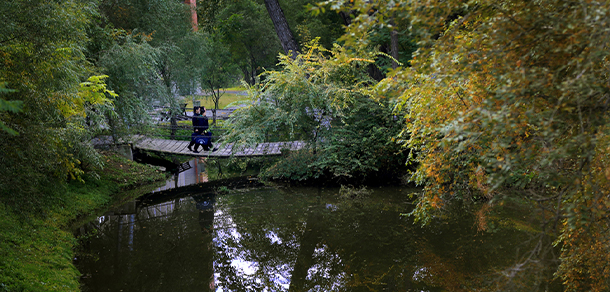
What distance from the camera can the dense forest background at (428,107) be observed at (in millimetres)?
2686

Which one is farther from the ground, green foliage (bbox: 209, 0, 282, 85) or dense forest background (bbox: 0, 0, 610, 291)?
green foliage (bbox: 209, 0, 282, 85)

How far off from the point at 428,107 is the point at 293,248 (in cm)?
339

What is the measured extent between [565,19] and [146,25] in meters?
12.6

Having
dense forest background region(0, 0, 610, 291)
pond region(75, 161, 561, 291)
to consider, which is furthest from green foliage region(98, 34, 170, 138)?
pond region(75, 161, 561, 291)

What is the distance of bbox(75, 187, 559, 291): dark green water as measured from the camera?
576cm

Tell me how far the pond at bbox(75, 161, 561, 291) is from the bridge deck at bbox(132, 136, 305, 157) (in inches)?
103

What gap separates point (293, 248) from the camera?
7.03 metres

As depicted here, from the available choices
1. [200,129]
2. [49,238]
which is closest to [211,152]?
[200,129]

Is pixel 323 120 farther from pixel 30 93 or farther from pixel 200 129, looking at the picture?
pixel 30 93

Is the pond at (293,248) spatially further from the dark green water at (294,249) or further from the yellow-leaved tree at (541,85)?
the yellow-leaved tree at (541,85)

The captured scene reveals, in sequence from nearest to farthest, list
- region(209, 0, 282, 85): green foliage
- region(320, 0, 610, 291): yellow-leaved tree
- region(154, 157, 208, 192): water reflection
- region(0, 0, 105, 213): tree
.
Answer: region(320, 0, 610, 291): yellow-leaved tree → region(0, 0, 105, 213): tree → region(154, 157, 208, 192): water reflection → region(209, 0, 282, 85): green foliage

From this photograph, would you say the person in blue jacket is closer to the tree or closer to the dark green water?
the dark green water

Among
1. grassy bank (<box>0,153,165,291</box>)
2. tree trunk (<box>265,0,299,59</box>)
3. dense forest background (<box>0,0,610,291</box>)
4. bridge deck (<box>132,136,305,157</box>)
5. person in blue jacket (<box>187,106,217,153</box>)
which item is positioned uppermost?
tree trunk (<box>265,0,299,59</box>)

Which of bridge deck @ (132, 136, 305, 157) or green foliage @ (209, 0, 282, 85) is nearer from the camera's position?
bridge deck @ (132, 136, 305, 157)
